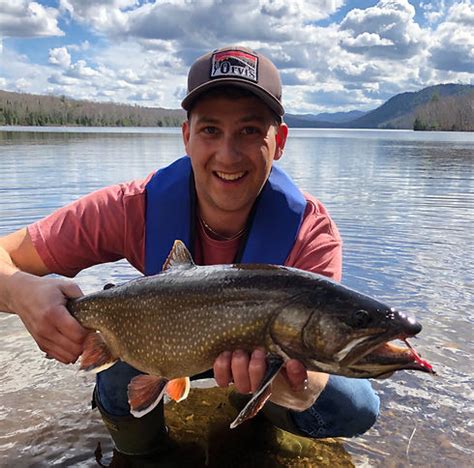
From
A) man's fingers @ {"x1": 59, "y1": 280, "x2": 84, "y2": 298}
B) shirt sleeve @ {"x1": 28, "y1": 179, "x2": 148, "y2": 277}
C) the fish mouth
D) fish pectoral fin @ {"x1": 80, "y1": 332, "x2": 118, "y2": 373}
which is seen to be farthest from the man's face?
the fish mouth

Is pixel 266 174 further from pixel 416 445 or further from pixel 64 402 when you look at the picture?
pixel 64 402

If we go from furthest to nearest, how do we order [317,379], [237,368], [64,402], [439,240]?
[439,240], [64,402], [317,379], [237,368]

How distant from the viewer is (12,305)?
3508 millimetres

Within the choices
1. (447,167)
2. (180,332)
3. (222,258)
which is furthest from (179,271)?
(447,167)

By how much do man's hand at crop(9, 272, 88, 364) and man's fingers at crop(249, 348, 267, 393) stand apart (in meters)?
1.13

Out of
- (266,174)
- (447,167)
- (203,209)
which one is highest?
(266,174)

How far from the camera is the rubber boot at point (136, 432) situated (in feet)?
13.0

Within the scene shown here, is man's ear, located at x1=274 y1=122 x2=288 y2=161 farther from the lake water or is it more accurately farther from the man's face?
the lake water

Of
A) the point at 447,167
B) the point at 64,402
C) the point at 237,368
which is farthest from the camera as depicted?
the point at 447,167

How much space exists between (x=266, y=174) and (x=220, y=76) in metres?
0.77

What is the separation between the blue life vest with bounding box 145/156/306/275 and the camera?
387cm

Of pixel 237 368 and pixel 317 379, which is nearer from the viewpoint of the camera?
pixel 237 368

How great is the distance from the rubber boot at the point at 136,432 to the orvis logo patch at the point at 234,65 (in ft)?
7.90

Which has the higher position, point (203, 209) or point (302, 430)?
point (203, 209)
